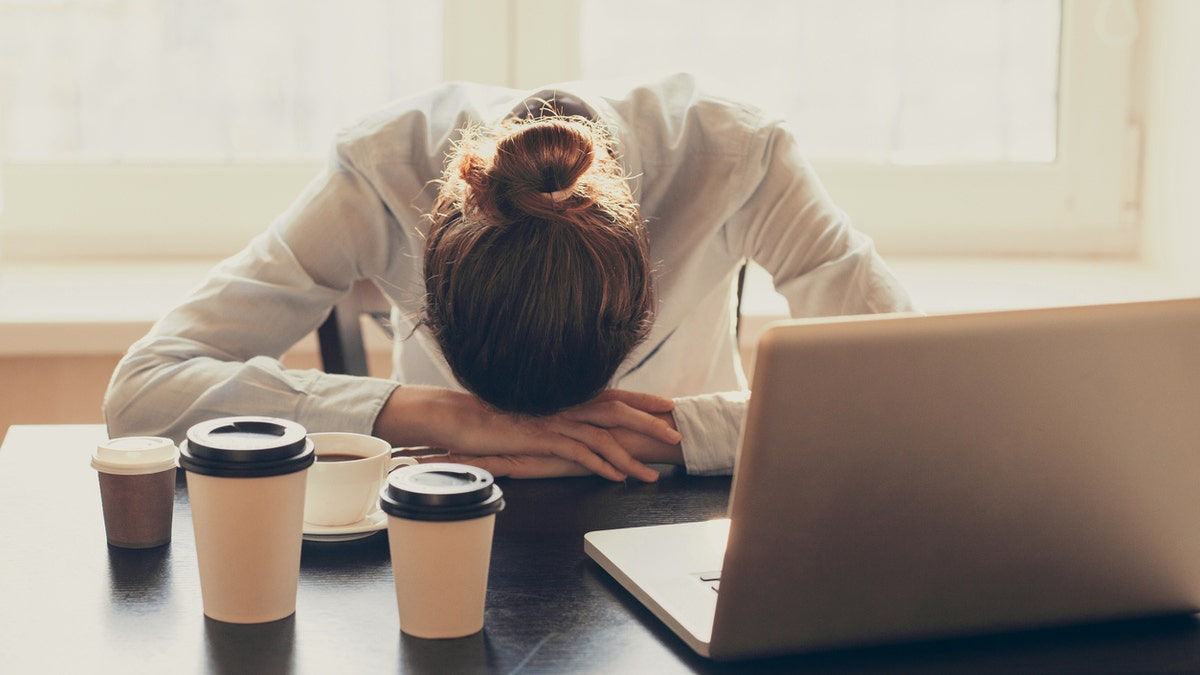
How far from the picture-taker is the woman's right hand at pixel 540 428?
1146mm

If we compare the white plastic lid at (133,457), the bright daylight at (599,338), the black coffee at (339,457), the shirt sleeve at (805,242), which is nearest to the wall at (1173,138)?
the bright daylight at (599,338)

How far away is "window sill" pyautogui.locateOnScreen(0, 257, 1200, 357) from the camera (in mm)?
1951

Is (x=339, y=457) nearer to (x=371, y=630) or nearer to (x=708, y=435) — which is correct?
(x=371, y=630)

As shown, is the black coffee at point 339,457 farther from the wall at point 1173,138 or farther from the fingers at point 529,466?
the wall at point 1173,138

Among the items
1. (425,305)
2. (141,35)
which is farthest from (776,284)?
(141,35)

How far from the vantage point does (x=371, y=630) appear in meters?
0.79

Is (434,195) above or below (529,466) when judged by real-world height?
above

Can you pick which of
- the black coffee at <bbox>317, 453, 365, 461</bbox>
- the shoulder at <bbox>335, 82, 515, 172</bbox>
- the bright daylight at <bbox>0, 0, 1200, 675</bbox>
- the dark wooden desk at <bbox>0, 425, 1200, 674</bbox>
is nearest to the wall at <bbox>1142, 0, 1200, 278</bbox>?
the bright daylight at <bbox>0, 0, 1200, 675</bbox>

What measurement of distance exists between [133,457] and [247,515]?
200 millimetres

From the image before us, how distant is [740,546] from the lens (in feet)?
2.28

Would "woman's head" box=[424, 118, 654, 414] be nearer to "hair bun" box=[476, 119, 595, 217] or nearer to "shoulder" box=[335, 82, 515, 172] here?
"hair bun" box=[476, 119, 595, 217]

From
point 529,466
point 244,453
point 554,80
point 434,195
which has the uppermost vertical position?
point 554,80

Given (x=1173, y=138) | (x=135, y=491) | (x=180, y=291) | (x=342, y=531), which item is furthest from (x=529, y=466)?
(x=1173, y=138)

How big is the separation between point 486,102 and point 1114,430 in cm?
93
